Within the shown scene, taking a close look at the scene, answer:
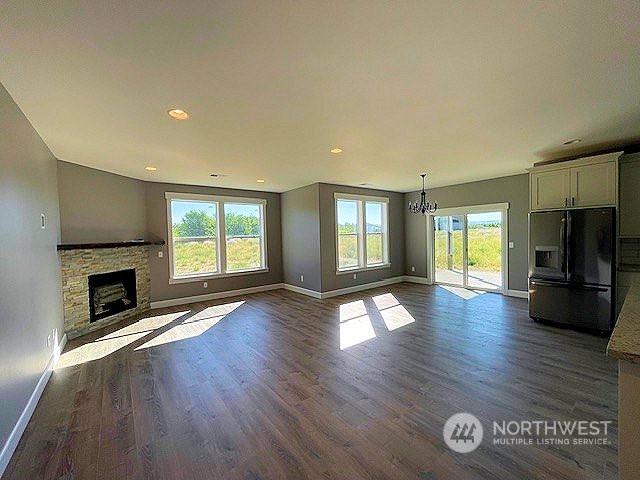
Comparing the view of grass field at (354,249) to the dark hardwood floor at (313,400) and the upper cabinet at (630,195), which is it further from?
the upper cabinet at (630,195)

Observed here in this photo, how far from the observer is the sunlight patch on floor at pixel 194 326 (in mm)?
4025

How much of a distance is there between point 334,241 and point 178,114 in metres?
4.63

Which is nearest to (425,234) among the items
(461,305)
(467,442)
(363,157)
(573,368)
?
(461,305)

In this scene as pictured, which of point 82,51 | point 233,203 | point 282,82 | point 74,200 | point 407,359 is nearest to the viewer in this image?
point 82,51

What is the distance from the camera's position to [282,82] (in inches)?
84.3

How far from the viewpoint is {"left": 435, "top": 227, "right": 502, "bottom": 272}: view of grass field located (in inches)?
258

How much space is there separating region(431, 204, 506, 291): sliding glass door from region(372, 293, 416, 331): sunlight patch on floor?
2110mm

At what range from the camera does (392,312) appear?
17.1ft

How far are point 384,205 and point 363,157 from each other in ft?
12.6

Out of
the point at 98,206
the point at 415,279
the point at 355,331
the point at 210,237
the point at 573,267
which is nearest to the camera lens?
the point at 573,267

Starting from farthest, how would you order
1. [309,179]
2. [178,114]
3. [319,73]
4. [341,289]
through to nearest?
1. [341,289]
2. [309,179]
3. [178,114]
4. [319,73]

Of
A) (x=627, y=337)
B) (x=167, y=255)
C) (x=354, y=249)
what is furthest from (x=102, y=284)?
(x=627, y=337)

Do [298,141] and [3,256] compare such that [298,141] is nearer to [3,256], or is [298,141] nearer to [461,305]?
[3,256]

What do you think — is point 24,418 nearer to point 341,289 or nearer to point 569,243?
point 341,289
